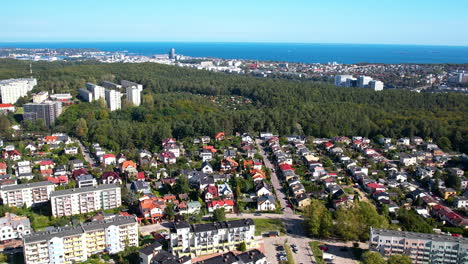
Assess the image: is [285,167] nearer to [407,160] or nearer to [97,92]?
[407,160]

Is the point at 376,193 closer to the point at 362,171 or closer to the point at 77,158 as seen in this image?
the point at 362,171

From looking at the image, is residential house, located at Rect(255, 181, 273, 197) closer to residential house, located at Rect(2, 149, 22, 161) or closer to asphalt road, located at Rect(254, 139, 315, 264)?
asphalt road, located at Rect(254, 139, 315, 264)

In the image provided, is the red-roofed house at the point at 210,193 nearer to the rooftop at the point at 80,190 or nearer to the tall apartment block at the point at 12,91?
Answer: the rooftop at the point at 80,190

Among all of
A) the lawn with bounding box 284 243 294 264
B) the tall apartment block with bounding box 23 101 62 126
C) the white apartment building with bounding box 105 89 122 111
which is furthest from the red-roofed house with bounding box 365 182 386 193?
the white apartment building with bounding box 105 89 122 111

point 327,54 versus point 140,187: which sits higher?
point 327,54

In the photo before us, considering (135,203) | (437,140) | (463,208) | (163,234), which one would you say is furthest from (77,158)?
(437,140)

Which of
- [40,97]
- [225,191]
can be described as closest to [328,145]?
[225,191]
